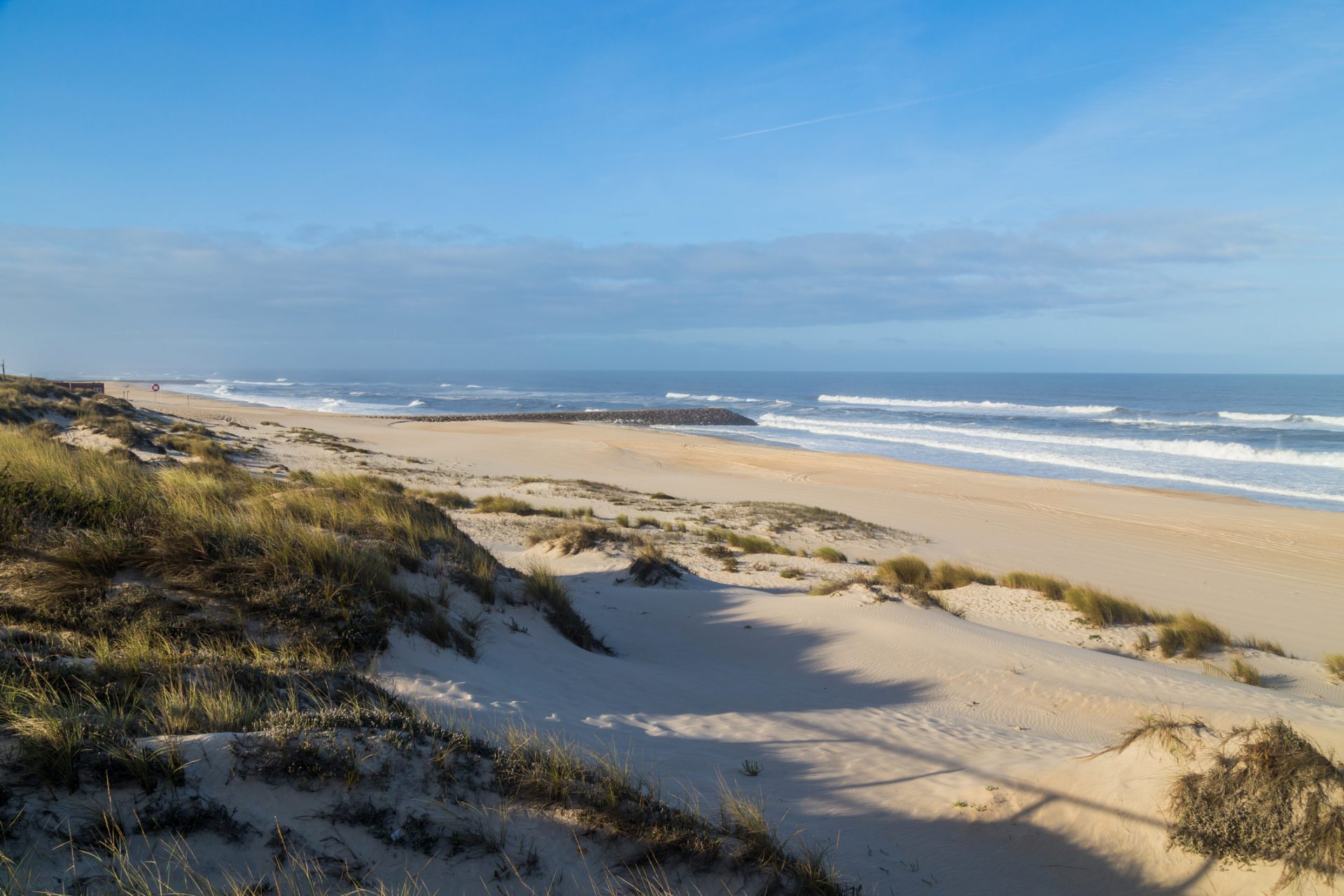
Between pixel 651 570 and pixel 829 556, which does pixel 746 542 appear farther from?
pixel 651 570

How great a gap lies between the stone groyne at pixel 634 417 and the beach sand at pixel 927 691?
4487cm

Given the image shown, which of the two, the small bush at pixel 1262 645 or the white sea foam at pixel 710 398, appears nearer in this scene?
the small bush at pixel 1262 645

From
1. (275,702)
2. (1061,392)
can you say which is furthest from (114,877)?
(1061,392)

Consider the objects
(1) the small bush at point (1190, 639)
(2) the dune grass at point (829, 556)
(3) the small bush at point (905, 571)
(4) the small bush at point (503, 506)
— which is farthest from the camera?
(4) the small bush at point (503, 506)

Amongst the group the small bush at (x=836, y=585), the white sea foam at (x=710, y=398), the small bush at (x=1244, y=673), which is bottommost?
the small bush at (x=1244, y=673)

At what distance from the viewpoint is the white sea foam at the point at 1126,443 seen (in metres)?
35.8


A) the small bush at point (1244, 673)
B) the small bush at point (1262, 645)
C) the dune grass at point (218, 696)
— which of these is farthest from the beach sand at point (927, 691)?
the dune grass at point (218, 696)

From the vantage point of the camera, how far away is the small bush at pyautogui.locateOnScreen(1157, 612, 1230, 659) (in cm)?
912

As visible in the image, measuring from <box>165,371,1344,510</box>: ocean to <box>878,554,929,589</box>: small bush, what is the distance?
21375 millimetres

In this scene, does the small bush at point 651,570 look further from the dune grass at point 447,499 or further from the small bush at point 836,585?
the dune grass at point 447,499

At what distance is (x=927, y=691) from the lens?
679cm

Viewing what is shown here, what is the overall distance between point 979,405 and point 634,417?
127 feet

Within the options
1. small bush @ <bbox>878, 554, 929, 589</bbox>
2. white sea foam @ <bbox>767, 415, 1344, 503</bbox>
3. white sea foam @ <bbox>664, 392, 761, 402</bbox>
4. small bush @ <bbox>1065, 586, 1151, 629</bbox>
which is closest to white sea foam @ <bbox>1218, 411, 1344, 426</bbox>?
white sea foam @ <bbox>767, 415, 1344, 503</bbox>

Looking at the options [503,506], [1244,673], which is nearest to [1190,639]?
[1244,673]
